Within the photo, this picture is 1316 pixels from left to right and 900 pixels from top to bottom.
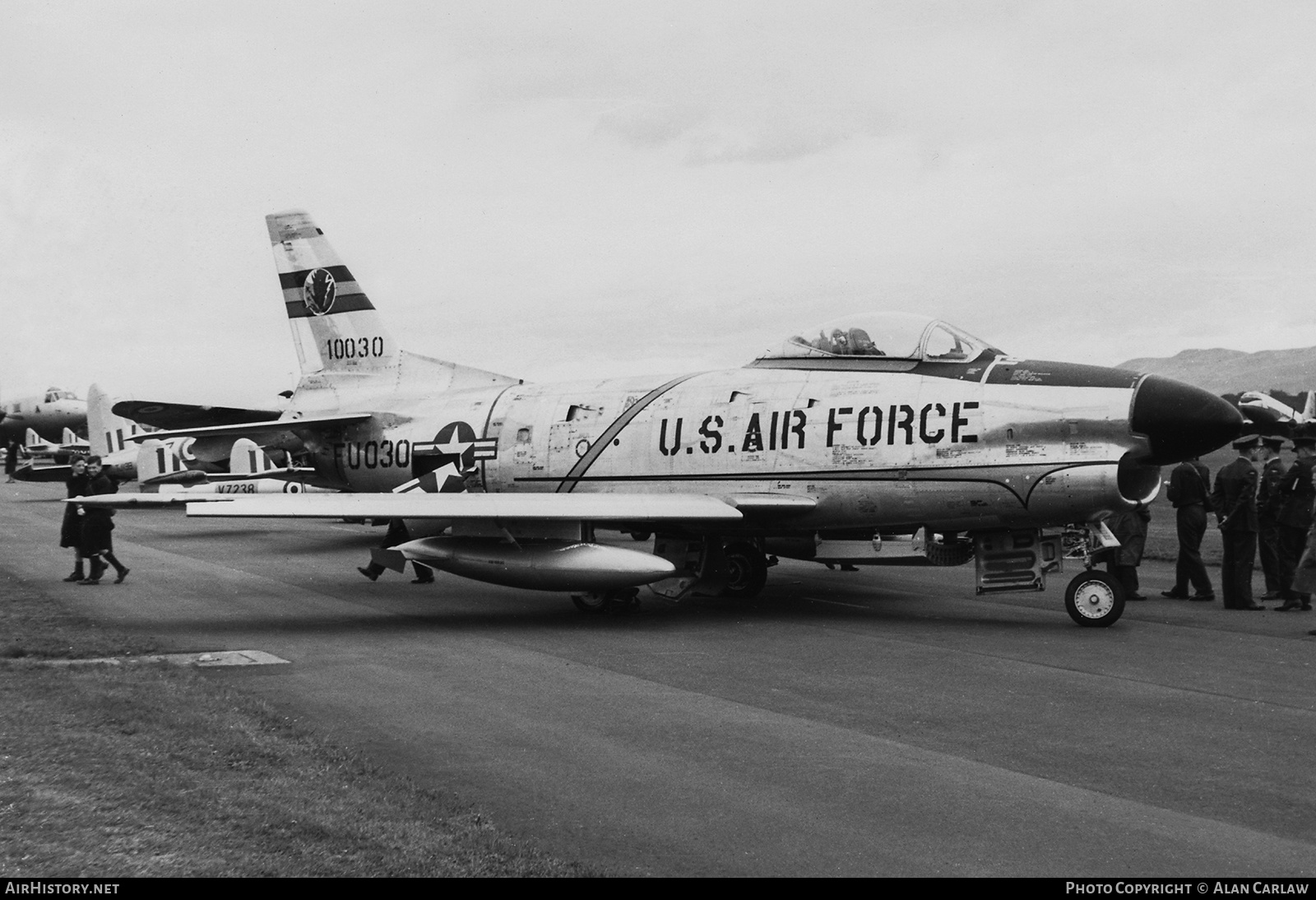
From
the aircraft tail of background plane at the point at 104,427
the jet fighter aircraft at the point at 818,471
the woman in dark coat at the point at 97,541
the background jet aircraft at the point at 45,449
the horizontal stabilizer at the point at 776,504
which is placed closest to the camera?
the jet fighter aircraft at the point at 818,471

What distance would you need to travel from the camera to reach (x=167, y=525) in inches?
1136

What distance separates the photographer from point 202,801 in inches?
213

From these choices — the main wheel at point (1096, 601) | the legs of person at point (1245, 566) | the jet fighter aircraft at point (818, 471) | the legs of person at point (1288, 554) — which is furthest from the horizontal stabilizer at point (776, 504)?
the legs of person at point (1288, 554)

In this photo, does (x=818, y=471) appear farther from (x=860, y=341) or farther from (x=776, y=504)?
(x=860, y=341)

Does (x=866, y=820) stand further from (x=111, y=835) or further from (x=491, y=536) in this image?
(x=491, y=536)

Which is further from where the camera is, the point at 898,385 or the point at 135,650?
the point at 898,385

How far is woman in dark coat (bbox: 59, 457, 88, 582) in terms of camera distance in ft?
52.7

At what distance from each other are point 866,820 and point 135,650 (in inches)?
283

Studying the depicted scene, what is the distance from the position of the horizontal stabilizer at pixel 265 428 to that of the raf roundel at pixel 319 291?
2487 millimetres

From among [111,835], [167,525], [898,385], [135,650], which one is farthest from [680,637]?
[167,525]

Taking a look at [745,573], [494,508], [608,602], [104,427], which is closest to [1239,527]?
[745,573]

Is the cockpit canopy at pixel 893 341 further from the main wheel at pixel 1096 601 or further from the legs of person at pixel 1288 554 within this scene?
the legs of person at pixel 1288 554

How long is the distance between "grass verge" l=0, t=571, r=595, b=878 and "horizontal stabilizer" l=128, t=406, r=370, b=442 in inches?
365

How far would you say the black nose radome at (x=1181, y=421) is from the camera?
11414 millimetres
